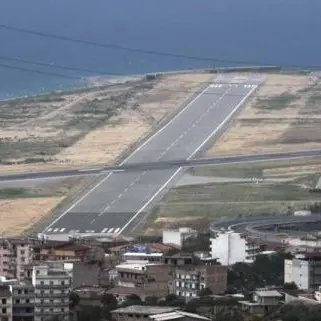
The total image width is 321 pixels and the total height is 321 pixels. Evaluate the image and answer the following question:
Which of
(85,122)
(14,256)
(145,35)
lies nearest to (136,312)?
(14,256)

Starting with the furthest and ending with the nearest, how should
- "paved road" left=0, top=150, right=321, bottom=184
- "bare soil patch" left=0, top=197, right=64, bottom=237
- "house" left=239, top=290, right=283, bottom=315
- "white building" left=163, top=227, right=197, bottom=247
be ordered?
"paved road" left=0, top=150, right=321, bottom=184 → "bare soil patch" left=0, top=197, right=64, bottom=237 → "white building" left=163, top=227, right=197, bottom=247 → "house" left=239, top=290, right=283, bottom=315

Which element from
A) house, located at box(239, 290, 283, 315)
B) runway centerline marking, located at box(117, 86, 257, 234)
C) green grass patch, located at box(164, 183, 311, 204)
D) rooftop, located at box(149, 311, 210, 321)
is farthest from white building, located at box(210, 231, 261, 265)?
green grass patch, located at box(164, 183, 311, 204)

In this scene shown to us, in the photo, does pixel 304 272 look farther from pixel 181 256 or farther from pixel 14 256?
pixel 14 256

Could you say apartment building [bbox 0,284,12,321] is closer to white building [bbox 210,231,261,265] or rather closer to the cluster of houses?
the cluster of houses

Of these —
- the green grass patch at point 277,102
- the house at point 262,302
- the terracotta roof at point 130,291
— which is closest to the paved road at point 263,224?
the terracotta roof at point 130,291

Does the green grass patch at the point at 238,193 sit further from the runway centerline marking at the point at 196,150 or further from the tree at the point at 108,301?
the tree at the point at 108,301

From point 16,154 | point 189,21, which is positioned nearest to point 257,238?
point 16,154
